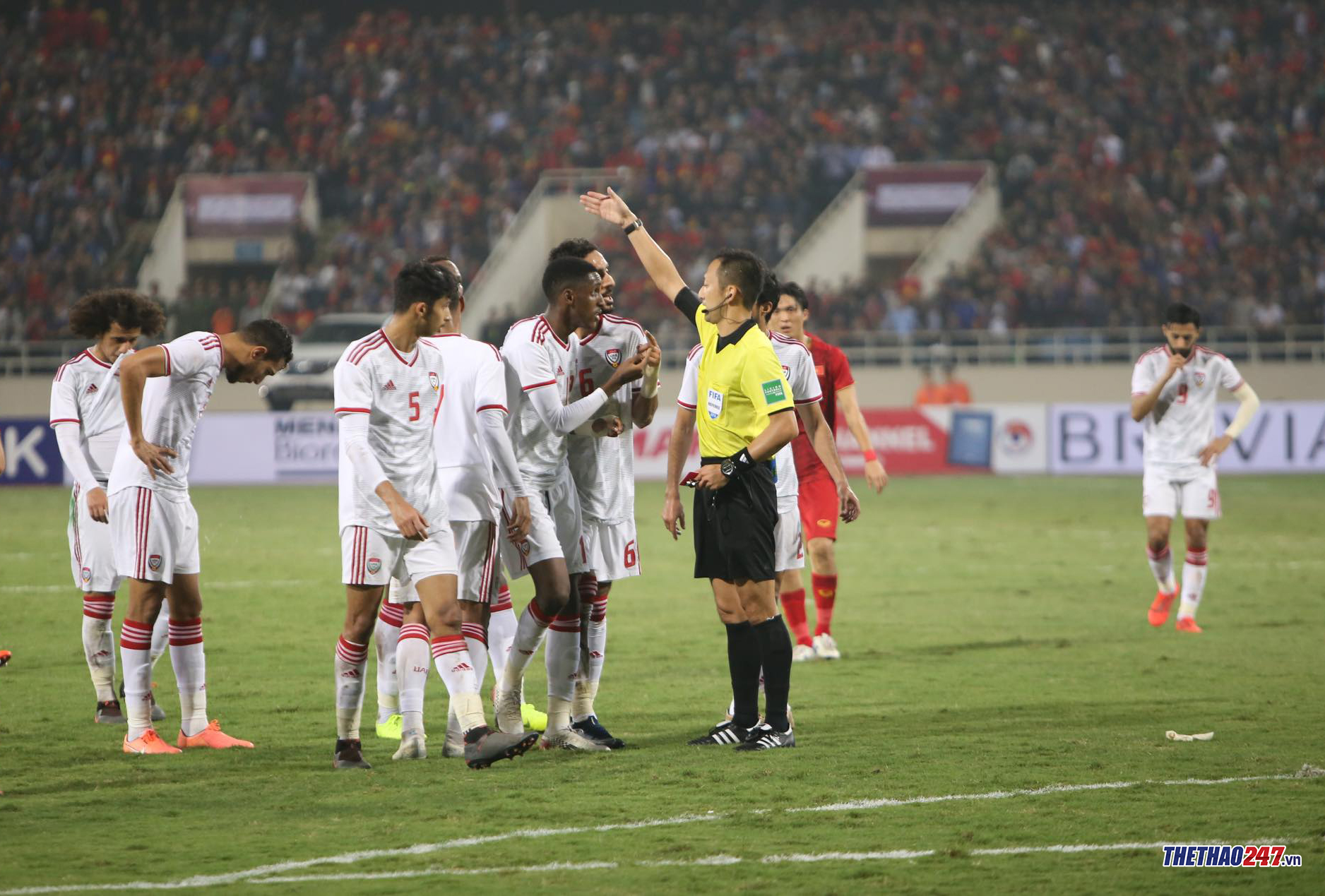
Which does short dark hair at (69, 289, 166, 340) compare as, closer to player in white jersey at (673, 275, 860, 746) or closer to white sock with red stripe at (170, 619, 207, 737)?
white sock with red stripe at (170, 619, 207, 737)

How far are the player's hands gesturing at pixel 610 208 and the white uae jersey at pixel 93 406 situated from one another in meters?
2.62

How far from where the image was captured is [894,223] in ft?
119

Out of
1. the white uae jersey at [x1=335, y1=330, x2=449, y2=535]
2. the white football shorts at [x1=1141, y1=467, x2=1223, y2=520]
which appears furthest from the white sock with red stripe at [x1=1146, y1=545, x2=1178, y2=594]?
the white uae jersey at [x1=335, y1=330, x2=449, y2=535]

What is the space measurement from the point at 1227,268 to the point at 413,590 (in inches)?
1149

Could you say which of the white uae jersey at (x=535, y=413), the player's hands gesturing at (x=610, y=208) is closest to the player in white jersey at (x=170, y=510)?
the white uae jersey at (x=535, y=413)

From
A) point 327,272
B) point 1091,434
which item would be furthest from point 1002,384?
point 327,272

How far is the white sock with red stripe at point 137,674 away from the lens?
273 inches

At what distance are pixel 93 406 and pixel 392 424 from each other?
2.59 meters

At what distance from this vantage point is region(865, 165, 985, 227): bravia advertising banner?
36.1 metres

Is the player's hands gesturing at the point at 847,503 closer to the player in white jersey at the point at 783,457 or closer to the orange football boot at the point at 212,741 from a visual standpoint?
the player in white jersey at the point at 783,457

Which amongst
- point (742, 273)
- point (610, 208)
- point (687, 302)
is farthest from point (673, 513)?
point (610, 208)

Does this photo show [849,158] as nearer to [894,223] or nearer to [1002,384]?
[894,223]

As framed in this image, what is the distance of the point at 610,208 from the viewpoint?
303 inches

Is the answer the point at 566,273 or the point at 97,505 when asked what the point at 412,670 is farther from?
the point at 97,505
